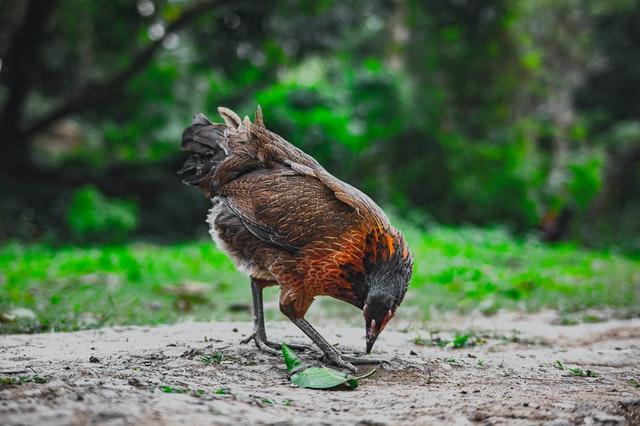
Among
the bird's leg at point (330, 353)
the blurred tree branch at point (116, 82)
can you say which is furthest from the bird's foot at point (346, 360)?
the blurred tree branch at point (116, 82)

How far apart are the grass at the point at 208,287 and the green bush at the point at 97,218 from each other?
2283 millimetres

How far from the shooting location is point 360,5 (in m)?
17.4

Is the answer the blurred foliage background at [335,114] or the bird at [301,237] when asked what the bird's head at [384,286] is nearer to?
the bird at [301,237]

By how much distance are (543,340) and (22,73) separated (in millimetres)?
11056

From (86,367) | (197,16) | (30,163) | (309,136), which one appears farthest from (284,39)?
(86,367)

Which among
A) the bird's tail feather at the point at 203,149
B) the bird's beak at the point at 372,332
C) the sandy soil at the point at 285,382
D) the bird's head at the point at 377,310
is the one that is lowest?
the sandy soil at the point at 285,382

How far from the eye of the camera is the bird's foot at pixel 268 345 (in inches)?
161

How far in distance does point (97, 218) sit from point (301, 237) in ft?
37.3

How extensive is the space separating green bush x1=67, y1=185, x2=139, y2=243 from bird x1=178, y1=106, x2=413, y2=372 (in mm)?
10604

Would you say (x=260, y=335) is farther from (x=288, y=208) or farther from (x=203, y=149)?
(x=203, y=149)

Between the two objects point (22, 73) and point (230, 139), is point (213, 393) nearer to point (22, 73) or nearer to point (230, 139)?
point (230, 139)

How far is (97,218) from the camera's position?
14141 millimetres

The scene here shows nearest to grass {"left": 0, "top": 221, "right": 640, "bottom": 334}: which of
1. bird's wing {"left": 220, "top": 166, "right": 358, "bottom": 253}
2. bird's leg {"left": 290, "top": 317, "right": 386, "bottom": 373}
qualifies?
→ bird's wing {"left": 220, "top": 166, "right": 358, "bottom": 253}

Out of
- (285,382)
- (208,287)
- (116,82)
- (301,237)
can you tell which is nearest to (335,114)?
(116,82)
